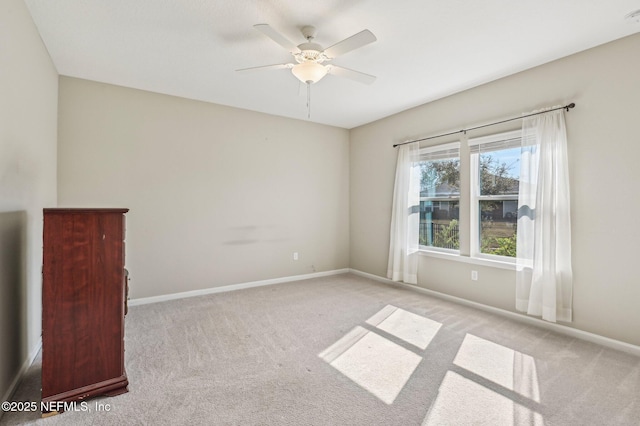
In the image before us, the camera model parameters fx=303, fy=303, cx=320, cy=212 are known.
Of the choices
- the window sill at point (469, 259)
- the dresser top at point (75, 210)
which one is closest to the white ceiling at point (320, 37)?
the dresser top at point (75, 210)

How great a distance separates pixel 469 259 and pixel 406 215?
1026 millimetres

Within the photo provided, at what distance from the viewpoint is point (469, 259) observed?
3740mm

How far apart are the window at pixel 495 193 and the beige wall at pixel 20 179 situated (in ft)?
13.9

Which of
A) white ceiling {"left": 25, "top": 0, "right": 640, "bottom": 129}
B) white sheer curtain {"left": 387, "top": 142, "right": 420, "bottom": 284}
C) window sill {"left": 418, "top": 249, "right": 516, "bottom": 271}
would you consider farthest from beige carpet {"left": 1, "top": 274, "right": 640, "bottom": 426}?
white ceiling {"left": 25, "top": 0, "right": 640, "bottom": 129}

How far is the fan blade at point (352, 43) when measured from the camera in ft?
6.79

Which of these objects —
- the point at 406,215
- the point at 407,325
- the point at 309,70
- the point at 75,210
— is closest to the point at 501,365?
the point at 407,325

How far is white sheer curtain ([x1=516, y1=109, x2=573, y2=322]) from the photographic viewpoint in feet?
9.47

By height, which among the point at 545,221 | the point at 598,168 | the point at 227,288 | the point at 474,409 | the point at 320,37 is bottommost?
the point at 474,409

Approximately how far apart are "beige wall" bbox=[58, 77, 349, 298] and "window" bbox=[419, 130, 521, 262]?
1.77 m

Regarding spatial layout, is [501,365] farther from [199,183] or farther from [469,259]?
[199,183]

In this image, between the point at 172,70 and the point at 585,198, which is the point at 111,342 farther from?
the point at 585,198

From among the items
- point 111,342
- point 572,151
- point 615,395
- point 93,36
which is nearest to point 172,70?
point 93,36

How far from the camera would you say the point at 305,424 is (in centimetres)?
171

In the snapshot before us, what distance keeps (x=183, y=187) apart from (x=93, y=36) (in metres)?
1.86
